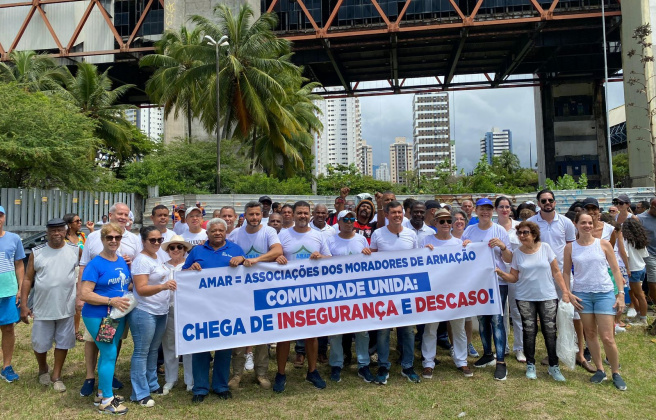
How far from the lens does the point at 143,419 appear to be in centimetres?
425

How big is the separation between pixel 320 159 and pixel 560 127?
526 feet

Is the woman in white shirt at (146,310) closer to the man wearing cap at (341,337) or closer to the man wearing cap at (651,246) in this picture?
the man wearing cap at (341,337)

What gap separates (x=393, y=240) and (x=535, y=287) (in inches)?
64.7

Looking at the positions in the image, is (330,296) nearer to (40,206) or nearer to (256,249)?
(256,249)

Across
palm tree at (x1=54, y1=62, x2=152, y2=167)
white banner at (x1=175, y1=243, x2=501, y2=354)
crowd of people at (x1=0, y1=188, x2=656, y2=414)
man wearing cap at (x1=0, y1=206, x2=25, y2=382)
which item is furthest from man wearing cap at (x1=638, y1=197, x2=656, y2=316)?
palm tree at (x1=54, y1=62, x2=152, y2=167)

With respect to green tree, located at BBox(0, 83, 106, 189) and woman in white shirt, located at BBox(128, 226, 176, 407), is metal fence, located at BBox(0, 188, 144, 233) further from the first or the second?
woman in white shirt, located at BBox(128, 226, 176, 407)

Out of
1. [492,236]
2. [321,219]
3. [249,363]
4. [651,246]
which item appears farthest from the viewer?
[651,246]

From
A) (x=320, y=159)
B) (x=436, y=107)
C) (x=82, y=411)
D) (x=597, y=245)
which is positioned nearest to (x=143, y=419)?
(x=82, y=411)

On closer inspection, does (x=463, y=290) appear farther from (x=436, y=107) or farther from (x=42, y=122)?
(x=436, y=107)

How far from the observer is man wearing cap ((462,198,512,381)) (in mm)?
5215

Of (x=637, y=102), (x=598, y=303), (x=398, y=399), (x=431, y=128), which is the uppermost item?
→ (x=431, y=128)

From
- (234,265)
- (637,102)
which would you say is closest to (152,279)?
(234,265)

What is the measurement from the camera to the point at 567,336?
5.03 meters

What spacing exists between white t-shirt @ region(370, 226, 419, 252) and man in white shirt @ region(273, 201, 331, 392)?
600 mm
